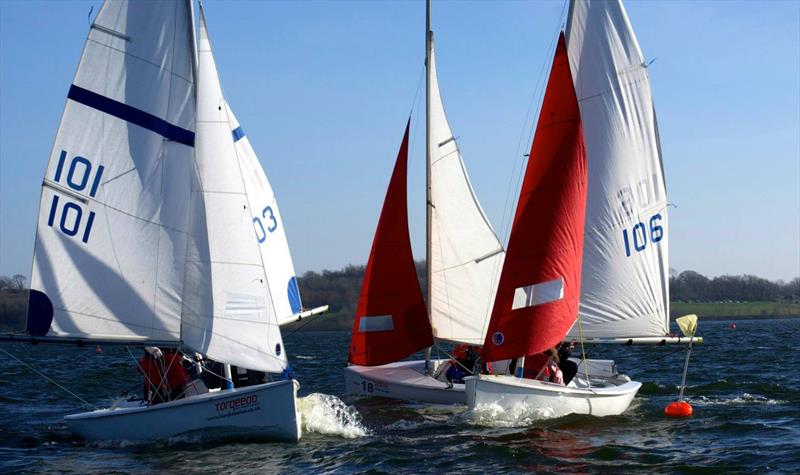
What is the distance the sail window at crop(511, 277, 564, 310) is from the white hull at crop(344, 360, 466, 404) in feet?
9.65

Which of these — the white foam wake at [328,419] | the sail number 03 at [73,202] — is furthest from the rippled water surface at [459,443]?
the sail number 03 at [73,202]

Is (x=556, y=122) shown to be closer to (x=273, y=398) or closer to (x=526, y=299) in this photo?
(x=526, y=299)

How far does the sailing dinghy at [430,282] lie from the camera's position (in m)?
18.7

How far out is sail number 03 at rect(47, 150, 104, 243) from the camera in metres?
14.0

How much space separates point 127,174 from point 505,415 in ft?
21.2

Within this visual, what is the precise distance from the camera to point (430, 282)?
19469 millimetres

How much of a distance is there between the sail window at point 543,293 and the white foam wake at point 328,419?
3126 mm

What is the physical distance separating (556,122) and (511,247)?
2025mm

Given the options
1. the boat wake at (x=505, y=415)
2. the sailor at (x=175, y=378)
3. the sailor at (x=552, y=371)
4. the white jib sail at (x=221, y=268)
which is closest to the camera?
the white jib sail at (x=221, y=268)

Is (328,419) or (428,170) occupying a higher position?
(428,170)

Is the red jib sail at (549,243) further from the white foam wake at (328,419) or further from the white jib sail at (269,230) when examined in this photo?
the white jib sail at (269,230)

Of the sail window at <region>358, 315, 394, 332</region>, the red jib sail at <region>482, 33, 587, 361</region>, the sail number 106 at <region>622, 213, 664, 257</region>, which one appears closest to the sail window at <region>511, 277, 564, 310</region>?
the red jib sail at <region>482, 33, 587, 361</region>

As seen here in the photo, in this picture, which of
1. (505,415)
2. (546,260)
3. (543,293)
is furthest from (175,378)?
(546,260)

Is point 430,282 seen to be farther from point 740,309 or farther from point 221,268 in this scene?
point 740,309
